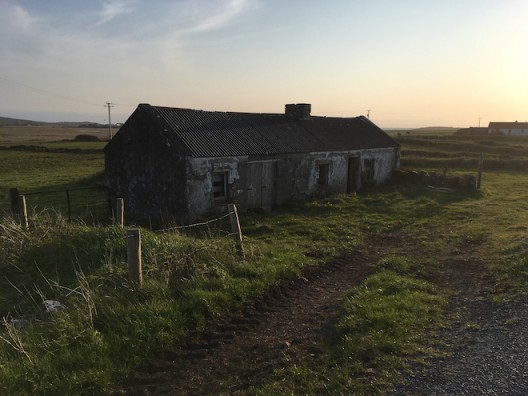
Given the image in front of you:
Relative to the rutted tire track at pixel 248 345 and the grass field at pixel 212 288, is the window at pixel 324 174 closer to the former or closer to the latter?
the grass field at pixel 212 288

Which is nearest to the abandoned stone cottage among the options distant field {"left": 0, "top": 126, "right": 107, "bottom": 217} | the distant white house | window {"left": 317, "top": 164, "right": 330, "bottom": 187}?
window {"left": 317, "top": 164, "right": 330, "bottom": 187}

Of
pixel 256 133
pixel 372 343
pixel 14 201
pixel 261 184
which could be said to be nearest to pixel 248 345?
pixel 372 343

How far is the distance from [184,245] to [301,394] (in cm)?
420

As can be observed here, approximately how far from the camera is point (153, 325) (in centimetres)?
Result: 580

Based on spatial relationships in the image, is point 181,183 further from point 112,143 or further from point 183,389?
point 183,389

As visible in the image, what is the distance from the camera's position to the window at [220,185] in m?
16.5

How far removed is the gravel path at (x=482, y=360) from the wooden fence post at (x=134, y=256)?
406 centimetres

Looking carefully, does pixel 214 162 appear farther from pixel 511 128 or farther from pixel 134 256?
pixel 511 128

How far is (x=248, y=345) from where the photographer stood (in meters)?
5.77

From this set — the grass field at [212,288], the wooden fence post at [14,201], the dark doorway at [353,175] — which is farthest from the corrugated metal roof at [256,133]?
the wooden fence post at [14,201]

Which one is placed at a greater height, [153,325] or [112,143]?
[112,143]

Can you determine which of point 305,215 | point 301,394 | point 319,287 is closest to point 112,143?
point 305,215

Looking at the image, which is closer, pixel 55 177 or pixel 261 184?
pixel 261 184

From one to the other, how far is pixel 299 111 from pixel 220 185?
9.02m
